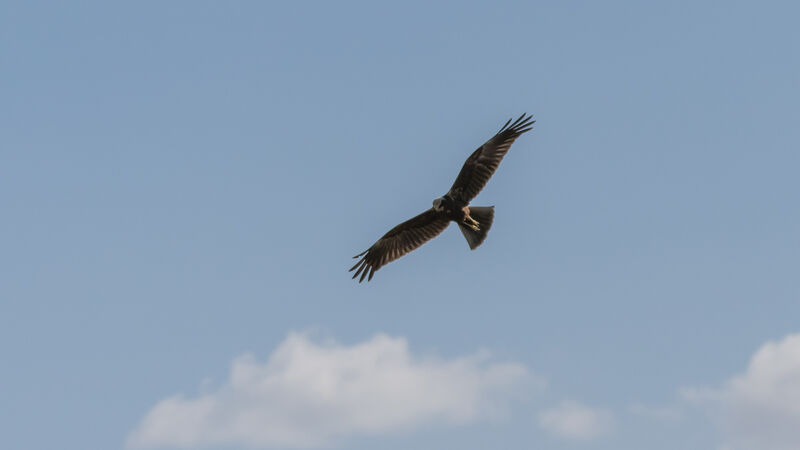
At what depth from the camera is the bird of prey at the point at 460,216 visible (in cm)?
2044

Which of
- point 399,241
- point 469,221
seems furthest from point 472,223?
point 399,241

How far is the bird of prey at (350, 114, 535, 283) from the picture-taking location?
20.4 meters

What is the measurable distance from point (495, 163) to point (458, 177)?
Result: 96 centimetres

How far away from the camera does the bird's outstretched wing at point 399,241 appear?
21.8m

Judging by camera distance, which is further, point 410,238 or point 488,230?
point 410,238

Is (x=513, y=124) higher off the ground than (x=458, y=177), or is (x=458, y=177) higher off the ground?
(x=513, y=124)

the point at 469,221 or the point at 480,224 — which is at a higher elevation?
the point at 469,221

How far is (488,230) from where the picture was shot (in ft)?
66.6

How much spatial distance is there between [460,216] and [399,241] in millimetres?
2094

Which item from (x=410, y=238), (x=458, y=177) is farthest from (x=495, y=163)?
(x=410, y=238)

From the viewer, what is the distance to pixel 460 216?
2064cm

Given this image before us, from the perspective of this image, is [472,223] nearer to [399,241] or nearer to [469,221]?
[469,221]

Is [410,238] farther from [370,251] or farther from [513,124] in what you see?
[513,124]

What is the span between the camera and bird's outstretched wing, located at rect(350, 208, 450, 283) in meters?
21.8
